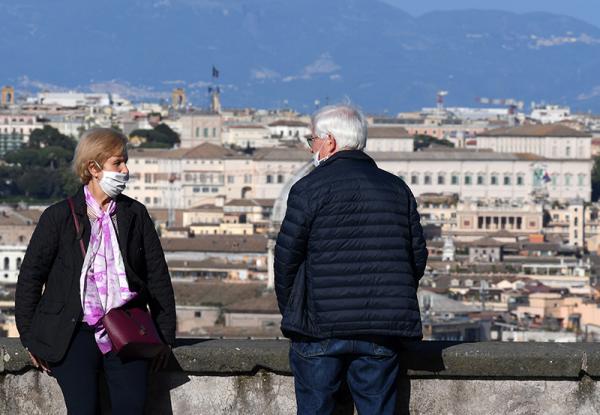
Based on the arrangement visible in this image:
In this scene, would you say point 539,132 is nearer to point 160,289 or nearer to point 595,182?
point 595,182

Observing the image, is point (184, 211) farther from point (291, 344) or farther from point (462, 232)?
point (291, 344)

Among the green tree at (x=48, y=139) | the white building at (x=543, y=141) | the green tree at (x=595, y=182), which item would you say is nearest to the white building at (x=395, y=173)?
the white building at (x=543, y=141)

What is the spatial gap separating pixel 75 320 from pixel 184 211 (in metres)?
59.9

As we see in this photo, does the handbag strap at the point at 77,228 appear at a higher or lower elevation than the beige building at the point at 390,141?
lower

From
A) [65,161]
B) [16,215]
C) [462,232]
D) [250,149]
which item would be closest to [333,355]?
[16,215]

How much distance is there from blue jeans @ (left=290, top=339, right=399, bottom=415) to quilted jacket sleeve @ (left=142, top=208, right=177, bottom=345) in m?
0.31

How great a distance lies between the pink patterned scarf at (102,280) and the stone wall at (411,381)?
0.95 ft

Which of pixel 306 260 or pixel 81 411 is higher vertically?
pixel 306 260

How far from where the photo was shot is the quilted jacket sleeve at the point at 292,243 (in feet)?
17.5

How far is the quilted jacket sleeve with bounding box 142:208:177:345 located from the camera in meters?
5.48

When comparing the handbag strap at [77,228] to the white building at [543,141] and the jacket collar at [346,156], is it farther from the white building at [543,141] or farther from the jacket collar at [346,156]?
the white building at [543,141]

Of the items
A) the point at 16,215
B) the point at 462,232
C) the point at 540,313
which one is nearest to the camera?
the point at 540,313

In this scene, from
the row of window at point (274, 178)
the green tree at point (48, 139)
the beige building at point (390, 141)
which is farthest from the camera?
the green tree at point (48, 139)

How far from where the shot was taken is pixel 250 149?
89188 millimetres
